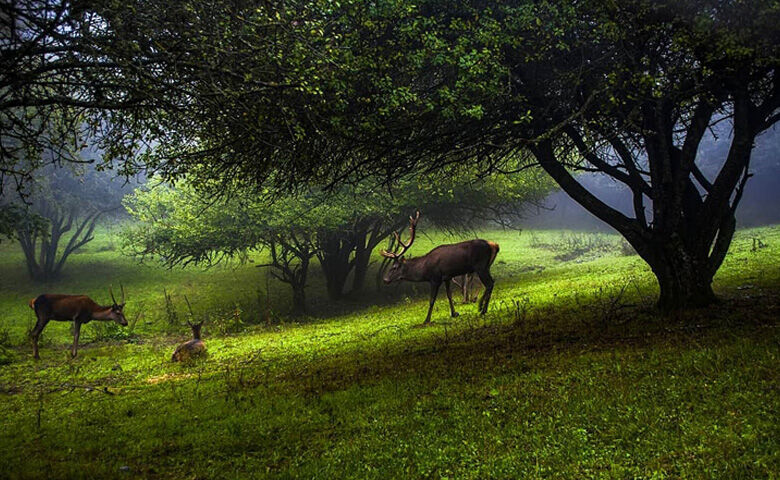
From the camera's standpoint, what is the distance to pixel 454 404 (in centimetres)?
657

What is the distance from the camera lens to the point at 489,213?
33562 millimetres

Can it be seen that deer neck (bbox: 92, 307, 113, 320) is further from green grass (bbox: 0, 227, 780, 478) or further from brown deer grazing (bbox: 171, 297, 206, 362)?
brown deer grazing (bbox: 171, 297, 206, 362)

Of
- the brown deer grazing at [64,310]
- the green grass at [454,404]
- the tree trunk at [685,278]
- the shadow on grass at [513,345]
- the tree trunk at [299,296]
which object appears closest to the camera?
the green grass at [454,404]

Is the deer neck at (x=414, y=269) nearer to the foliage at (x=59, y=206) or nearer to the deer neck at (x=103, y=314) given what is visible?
the deer neck at (x=103, y=314)

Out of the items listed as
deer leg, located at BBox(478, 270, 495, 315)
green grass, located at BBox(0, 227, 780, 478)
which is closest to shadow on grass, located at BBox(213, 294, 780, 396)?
green grass, located at BBox(0, 227, 780, 478)

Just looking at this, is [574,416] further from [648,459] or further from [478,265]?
[478,265]

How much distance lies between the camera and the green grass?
4.96 m

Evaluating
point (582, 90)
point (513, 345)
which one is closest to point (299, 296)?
point (513, 345)

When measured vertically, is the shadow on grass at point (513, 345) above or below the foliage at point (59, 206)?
below

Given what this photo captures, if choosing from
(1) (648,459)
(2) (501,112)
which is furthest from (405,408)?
(2) (501,112)

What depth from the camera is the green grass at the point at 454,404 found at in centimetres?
496

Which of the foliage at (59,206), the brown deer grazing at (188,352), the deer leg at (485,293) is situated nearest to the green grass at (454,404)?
the brown deer grazing at (188,352)

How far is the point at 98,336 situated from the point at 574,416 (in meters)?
19.8

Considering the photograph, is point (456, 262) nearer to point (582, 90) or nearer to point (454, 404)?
point (582, 90)
